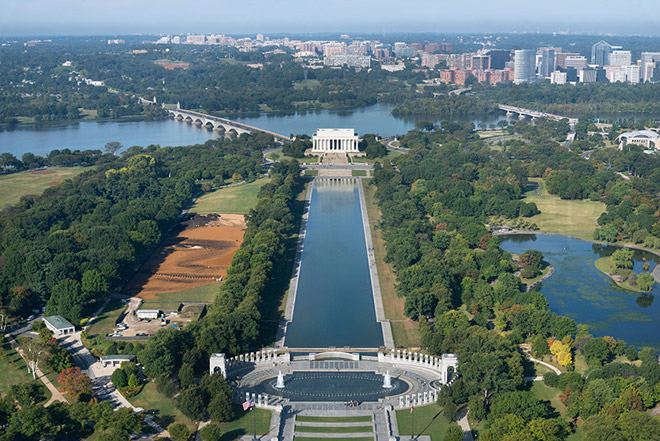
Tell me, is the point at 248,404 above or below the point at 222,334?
below

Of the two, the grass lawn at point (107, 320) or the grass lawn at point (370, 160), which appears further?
the grass lawn at point (370, 160)

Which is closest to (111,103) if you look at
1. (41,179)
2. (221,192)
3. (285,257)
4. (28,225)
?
(41,179)

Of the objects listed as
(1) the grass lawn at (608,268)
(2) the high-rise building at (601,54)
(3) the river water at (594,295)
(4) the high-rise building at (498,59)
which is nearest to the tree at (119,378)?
(3) the river water at (594,295)

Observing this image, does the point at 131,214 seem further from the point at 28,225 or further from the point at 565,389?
the point at 565,389

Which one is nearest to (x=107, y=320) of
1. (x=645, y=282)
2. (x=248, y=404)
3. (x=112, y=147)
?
(x=248, y=404)

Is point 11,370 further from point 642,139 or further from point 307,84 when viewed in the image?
point 307,84

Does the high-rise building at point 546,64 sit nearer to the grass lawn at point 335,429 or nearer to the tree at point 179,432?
the grass lawn at point 335,429
